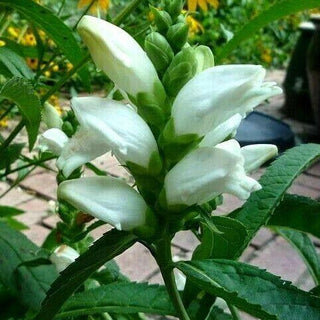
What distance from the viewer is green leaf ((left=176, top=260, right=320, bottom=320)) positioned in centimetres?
43

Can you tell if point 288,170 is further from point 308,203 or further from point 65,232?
point 65,232

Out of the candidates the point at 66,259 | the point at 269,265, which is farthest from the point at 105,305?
the point at 269,265

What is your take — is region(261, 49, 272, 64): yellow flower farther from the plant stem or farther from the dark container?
the plant stem

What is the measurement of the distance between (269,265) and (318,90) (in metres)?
1.62

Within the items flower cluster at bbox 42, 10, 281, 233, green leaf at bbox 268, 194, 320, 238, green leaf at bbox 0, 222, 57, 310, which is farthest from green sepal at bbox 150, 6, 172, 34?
green leaf at bbox 0, 222, 57, 310

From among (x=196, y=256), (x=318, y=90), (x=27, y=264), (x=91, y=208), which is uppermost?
(x=91, y=208)

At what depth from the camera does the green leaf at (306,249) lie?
724 millimetres

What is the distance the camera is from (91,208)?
0.42 metres

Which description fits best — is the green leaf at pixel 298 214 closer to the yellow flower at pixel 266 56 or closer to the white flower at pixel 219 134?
the white flower at pixel 219 134

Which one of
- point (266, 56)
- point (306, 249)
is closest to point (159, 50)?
point (306, 249)

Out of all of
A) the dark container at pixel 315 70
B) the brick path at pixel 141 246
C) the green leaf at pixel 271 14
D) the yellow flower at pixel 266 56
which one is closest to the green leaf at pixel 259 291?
the green leaf at pixel 271 14

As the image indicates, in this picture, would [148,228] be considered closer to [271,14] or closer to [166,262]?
[166,262]

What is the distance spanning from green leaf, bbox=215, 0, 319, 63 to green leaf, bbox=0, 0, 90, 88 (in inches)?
6.5

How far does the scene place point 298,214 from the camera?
0.62 m
